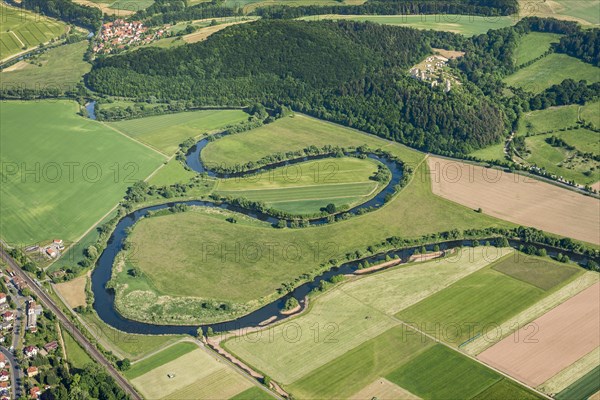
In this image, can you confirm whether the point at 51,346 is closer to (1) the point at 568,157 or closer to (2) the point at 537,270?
(2) the point at 537,270

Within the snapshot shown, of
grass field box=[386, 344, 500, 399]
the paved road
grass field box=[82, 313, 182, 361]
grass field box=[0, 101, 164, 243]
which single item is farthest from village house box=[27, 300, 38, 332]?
grass field box=[386, 344, 500, 399]

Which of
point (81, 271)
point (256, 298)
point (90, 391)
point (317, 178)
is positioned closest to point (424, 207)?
point (317, 178)

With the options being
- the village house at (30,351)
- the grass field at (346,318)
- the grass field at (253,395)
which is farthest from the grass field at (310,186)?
the village house at (30,351)

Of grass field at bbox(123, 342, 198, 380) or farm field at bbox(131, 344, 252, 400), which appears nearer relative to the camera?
farm field at bbox(131, 344, 252, 400)

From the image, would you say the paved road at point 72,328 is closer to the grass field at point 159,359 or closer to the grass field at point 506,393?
the grass field at point 159,359

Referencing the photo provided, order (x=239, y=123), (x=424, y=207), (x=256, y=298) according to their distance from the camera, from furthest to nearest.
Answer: (x=239, y=123)
(x=424, y=207)
(x=256, y=298)

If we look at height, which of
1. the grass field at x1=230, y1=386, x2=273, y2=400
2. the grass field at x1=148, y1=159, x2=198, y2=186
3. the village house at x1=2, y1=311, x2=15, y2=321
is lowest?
the grass field at x1=230, y1=386, x2=273, y2=400

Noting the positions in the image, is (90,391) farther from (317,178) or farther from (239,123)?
(239,123)

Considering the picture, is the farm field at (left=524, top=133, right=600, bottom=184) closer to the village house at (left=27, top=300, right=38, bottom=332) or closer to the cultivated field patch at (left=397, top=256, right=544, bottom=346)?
the cultivated field patch at (left=397, top=256, right=544, bottom=346)
